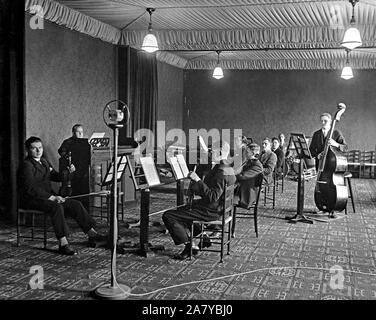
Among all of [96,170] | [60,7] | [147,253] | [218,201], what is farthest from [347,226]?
[60,7]

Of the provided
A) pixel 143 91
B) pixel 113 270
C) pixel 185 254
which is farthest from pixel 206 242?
pixel 143 91

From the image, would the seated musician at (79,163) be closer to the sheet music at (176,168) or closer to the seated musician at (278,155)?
the sheet music at (176,168)

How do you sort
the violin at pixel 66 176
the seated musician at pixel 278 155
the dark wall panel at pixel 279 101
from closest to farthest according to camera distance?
the violin at pixel 66 176 → the seated musician at pixel 278 155 → the dark wall panel at pixel 279 101

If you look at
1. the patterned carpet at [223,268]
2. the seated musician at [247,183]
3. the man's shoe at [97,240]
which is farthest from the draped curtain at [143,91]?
the man's shoe at [97,240]

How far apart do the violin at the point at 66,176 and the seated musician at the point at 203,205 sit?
1.76m

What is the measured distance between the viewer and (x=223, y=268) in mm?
4949

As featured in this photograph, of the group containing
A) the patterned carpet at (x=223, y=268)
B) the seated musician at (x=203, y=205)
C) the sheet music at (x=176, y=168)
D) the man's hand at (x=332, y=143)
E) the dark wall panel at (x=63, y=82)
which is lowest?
the patterned carpet at (x=223, y=268)

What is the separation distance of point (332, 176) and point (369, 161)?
781 cm

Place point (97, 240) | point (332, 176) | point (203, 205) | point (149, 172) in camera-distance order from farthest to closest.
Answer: point (332, 176) → point (97, 240) → point (149, 172) → point (203, 205)

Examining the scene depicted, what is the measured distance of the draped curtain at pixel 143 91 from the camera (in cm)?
1094

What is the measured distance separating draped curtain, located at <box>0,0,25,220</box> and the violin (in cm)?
61

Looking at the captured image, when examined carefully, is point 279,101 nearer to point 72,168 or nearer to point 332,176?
point 332,176

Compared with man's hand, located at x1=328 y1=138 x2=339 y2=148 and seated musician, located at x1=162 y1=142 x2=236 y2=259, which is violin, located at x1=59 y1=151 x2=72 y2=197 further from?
man's hand, located at x1=328 y1=138 x2=339 y2=148

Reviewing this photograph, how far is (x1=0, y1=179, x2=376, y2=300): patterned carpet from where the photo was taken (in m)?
4.20
